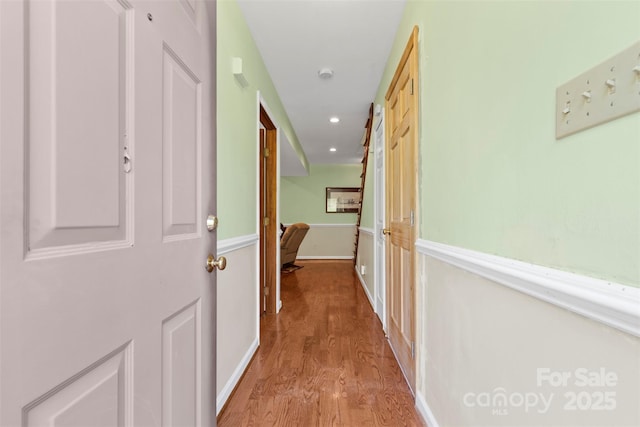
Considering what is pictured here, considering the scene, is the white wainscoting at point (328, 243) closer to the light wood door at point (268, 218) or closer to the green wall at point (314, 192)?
the green wall at point (314, 192)

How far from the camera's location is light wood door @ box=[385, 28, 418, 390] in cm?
175

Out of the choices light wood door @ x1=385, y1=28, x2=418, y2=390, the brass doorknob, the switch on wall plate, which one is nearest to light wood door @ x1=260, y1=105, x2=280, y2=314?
light wood door @ x1=385, y1=28, x2=418, y2=390

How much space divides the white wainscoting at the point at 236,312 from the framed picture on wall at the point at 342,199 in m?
5.48

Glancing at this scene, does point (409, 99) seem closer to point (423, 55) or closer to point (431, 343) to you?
point (423, 55)

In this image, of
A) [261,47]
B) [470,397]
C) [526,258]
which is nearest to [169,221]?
[526,258]

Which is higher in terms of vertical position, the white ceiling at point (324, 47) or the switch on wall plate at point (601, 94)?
the white ceiling at point (324, 47)

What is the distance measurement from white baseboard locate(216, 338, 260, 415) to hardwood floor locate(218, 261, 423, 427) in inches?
1.5

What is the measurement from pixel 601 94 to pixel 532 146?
8.2 inches

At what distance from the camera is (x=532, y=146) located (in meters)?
0.75

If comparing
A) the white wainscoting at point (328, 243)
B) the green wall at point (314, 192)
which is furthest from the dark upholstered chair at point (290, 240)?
the green wall at point (314, 192)

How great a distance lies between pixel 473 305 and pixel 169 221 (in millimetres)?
972

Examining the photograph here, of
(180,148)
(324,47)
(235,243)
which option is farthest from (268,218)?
(180,148)

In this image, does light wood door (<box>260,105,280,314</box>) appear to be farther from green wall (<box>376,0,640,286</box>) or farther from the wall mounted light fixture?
green wall (<box>376,0,640,286</box>)

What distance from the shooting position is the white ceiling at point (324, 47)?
1.95 metres
